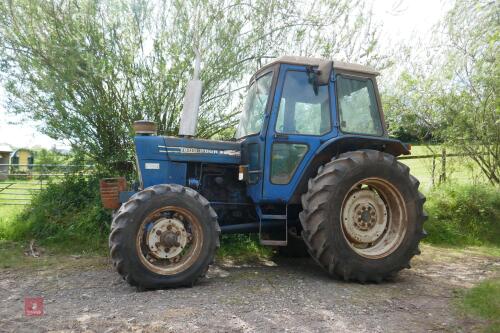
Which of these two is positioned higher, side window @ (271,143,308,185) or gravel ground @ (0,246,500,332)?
side window @ (271,143,308,185)

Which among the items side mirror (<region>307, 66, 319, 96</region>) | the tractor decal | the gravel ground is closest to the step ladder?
the gravel ground

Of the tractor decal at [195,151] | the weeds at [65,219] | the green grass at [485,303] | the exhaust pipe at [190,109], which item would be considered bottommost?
the green grass at [485,303]

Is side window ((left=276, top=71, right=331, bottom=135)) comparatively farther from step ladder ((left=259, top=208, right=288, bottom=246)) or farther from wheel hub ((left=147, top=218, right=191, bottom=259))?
wheel hub ((left=147, top=218, right=191, bottom=259))

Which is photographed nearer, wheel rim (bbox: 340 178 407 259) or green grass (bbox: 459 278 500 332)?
green grass (bbox: 459 278 500 332)

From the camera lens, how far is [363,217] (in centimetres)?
461

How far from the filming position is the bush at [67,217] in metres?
6.04

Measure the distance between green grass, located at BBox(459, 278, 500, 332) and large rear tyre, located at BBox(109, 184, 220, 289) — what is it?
2.22 m

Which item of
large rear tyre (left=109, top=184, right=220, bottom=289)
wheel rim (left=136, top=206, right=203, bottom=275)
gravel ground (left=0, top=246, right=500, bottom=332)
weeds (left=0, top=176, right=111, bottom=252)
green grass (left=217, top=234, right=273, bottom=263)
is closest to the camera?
gravel ground (left=0, top=246, right=500, bottom=332)

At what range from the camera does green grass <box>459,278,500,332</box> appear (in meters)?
3.07

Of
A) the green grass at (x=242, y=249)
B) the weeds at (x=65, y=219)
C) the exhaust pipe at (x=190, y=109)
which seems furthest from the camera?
the weeds at (x=65, y=219)

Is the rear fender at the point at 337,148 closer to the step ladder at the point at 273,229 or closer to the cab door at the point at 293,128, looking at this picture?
the cab door at the point at 293,128

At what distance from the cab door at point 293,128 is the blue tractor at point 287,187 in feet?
0.04
